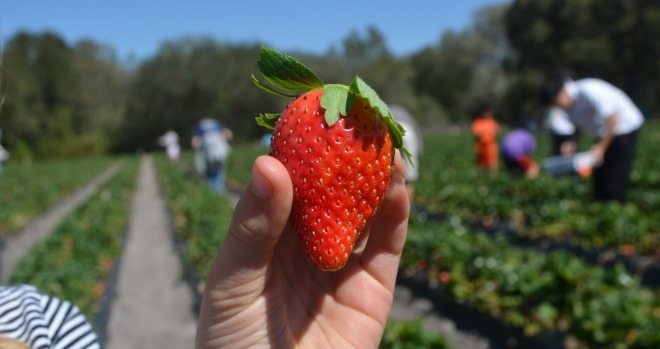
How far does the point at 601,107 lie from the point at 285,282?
17.1ft

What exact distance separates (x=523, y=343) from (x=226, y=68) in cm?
5743

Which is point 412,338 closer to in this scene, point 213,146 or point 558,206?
point 558,206

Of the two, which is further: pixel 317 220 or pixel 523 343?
pixel 523 343

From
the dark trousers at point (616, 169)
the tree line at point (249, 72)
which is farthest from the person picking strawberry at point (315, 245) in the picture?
the tree line at point (249, 72)

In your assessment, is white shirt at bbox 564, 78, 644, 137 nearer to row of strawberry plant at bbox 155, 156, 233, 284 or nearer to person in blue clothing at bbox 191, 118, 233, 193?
row of strawberry plant at bbox 155, 156, 233, 284

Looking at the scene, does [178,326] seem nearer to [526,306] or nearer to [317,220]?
[526,306]

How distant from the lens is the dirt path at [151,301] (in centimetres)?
579

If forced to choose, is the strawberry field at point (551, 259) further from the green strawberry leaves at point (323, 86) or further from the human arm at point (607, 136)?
the green strawberry leaves at point (323, 86)

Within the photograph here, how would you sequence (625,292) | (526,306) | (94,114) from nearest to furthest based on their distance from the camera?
1. (625,292)
2. (526,306)
3. (94,114)

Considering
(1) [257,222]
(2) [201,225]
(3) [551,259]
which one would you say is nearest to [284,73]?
(1) [257,222]

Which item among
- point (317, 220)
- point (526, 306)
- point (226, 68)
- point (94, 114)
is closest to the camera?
point (317, 220)

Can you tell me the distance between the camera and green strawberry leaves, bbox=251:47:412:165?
1029 mm

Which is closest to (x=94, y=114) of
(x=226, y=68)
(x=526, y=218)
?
(x=226, y=68)

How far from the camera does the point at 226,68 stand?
2356 inches
